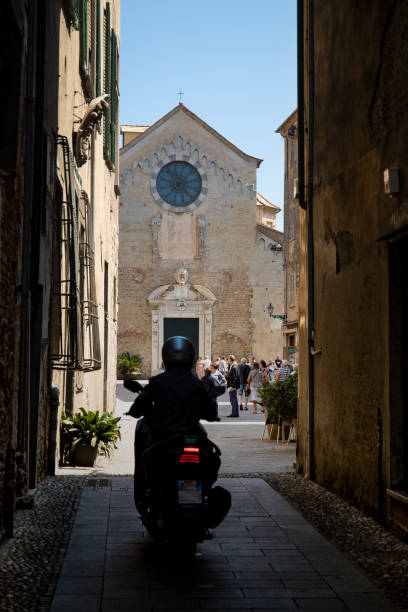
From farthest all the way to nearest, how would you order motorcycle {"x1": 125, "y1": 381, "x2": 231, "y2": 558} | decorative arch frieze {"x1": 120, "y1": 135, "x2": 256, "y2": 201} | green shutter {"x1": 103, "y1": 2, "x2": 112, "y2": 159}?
1. decorative arch frieze {"x1": 120, "y1": 135, "x2": 256, "y2": 201}
2. green shutter {"x1": 103, "y1": 2, "x2": 112, "y2": 159}
3. motorcycle {"x1": 125, "y1": 381, "x2": 231, "y2": 558}

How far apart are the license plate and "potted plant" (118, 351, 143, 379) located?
33.2m

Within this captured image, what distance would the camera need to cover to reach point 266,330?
3984 cm

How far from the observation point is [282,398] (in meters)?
13.7

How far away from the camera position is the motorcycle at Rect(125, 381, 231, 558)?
5.16 m

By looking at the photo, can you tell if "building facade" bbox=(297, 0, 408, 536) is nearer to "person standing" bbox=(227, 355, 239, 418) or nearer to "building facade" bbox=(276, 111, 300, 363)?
"person standing" bbox=(227, 355, 239, 418)

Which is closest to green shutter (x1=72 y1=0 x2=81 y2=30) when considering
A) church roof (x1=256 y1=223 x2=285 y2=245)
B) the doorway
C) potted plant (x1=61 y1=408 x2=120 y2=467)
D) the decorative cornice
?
the decorative cornice

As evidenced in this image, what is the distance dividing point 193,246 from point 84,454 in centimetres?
3019

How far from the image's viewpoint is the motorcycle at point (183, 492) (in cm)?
516

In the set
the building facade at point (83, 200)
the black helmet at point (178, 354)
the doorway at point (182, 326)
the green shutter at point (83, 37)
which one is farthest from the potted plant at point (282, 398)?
the doorway at point (182, 326)

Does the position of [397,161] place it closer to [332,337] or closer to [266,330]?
[332,337]

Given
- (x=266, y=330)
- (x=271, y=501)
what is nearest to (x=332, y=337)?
(x=271, y=501)

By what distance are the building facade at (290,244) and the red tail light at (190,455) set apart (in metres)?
29.2

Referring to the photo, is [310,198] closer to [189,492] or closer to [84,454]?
[84,454]

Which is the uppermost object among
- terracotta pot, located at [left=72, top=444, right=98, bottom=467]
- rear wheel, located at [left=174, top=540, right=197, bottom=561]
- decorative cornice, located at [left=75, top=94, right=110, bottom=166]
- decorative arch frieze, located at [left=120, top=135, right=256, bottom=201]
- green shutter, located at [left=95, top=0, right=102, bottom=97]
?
decorative arch frieze, located at [left=120, top=135, right=256, bottom=201]
